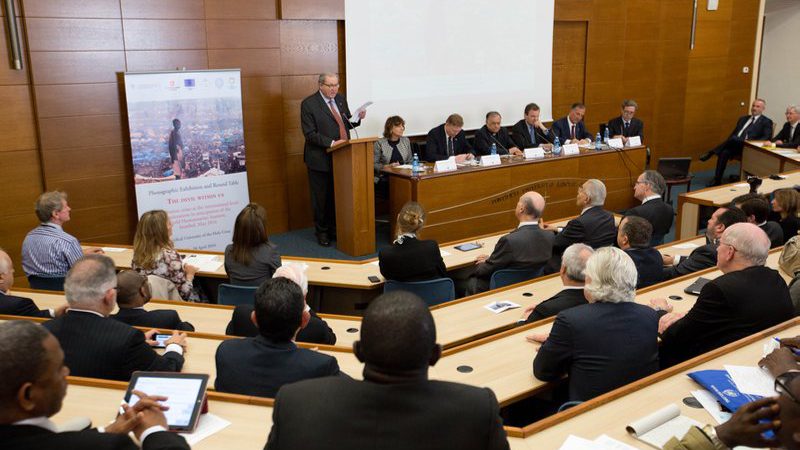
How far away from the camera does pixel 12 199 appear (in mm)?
6438

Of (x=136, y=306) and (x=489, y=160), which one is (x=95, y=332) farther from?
(x=489, y=160)

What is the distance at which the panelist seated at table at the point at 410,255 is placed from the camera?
15.0ft

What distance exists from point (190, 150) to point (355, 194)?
1.76m

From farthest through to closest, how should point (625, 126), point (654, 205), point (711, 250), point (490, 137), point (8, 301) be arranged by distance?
point (625, 126), point (490, 137), point (654, 205), point (711, 250), point (8, 301)

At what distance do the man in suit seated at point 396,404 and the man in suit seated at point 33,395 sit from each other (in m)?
0.49

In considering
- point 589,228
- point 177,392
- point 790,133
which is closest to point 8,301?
point 177,392

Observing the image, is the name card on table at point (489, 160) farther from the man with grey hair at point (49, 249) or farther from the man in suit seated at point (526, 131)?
the man with grey hair at point (49, 249)

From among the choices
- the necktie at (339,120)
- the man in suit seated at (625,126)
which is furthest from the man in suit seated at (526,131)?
the necktie at (339,120)

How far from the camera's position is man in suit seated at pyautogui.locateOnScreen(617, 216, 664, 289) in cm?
442

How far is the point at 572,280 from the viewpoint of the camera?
141 inches

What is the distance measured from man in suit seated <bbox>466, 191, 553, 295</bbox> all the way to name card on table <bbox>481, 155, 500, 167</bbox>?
9.23ft

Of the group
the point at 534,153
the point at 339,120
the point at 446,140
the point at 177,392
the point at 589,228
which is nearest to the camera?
the point at 177,392

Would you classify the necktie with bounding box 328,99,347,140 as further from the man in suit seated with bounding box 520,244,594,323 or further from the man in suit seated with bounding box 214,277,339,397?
the man in suit seated with bounding box 214,277,339,397

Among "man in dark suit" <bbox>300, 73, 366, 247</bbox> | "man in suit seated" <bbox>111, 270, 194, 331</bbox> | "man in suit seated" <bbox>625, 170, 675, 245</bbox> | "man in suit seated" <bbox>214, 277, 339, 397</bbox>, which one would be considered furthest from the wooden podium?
"man in suit seated" <bbox>214, 277, 339, 397</bbox>
